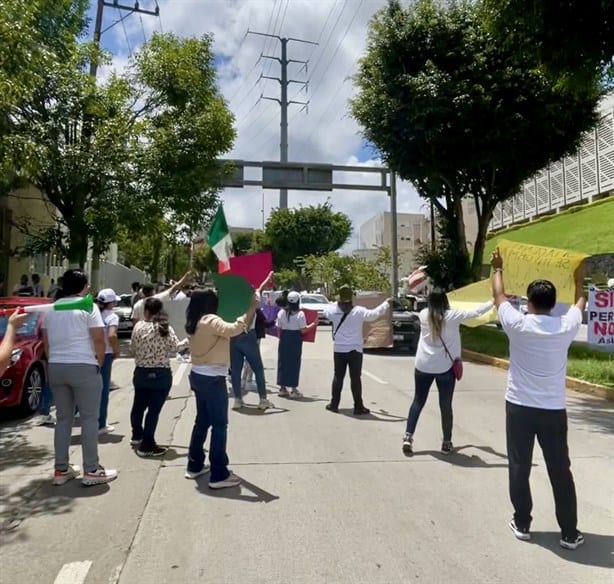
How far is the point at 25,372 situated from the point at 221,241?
405cm

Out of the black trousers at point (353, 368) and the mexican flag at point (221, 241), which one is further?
the black trousers at point (353, 368)

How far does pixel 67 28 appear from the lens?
15.7 m

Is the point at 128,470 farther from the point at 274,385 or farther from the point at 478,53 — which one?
the point at 478,53

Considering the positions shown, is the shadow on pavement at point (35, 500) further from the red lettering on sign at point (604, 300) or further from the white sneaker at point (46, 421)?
the red lettering on sign at point (604, 300)

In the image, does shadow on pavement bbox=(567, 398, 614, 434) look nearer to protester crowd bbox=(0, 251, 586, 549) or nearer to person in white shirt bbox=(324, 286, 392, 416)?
protester crowd bbox=(0, 251, 586, 549)

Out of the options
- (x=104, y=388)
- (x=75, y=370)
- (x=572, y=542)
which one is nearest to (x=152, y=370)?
(x=75, y=370)

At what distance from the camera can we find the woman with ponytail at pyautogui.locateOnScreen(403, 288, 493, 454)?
6387 millimetres

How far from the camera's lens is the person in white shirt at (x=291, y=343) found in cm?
995

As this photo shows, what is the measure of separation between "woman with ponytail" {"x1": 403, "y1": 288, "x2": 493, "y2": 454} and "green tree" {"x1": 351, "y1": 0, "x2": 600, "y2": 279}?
1163 cm

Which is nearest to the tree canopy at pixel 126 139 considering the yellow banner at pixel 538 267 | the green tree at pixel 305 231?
the yellow banner at pixel 538 267

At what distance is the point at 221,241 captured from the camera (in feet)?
20.7

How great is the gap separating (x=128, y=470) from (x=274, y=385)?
217 inches

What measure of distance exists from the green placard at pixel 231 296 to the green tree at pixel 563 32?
214 inches

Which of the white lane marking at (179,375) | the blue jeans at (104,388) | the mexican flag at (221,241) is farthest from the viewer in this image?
the white lane marking at (179,375)
